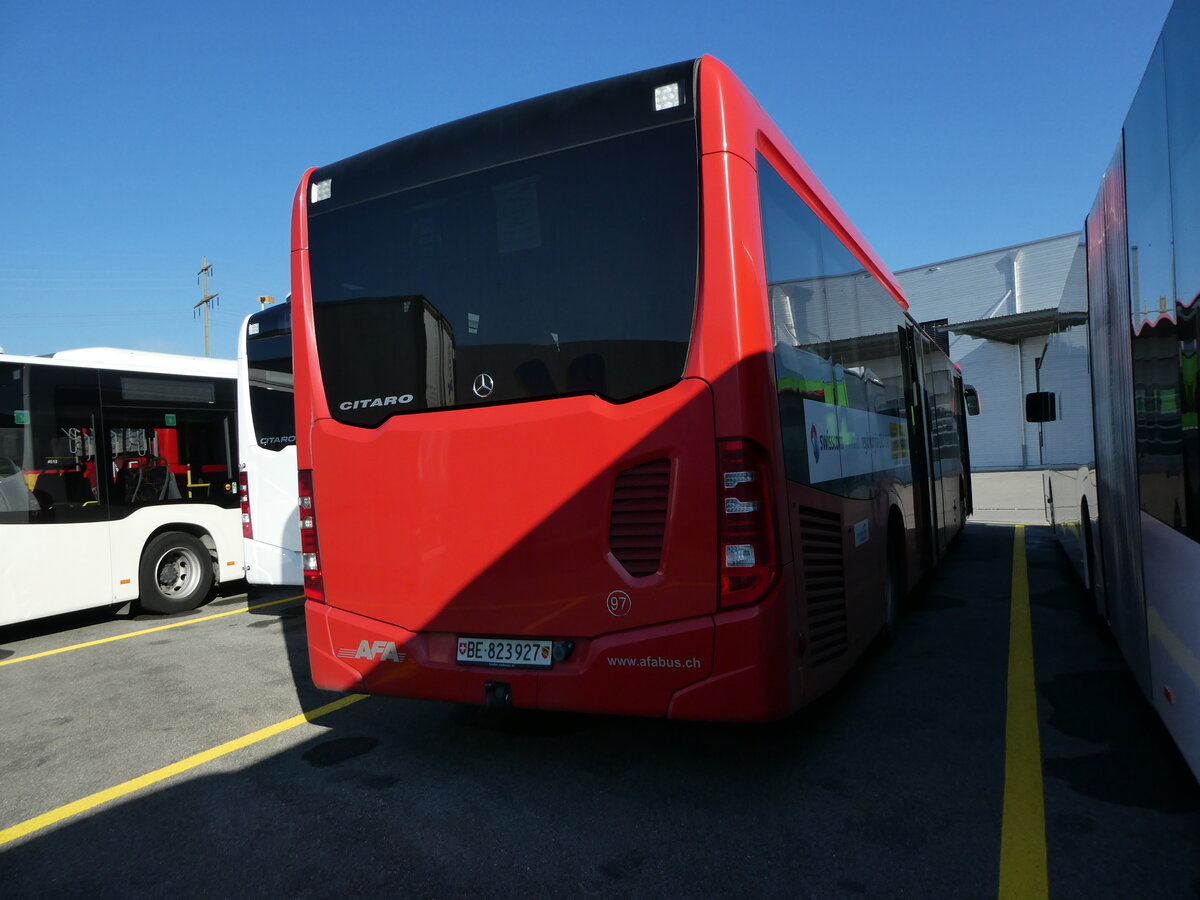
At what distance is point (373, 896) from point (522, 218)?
2738 millimetres

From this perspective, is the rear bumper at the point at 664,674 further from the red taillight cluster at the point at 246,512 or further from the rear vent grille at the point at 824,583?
the red taillight cluster at the point at 246,512

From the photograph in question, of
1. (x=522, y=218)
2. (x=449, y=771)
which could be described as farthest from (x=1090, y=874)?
(x=522, y=218)

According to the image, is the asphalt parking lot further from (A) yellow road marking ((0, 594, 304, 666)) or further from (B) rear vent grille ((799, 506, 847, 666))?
(A) yellow road marking ((0, 594, 304, 666))

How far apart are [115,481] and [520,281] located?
6.82 metres

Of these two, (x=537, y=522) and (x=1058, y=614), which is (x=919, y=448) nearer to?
(x=1058, y=614)

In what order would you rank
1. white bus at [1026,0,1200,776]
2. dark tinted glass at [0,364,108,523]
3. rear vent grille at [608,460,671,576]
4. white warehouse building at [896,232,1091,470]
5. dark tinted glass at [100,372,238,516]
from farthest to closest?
1. white warehouse building at [896,232,1091,470]
2. dark tinted glass at [100,372,238,516]
3. dark tinted glass at [0,364,108,523]
4. rear vent grille at [608,460,671,576]
5. white bus at [1026,0,1200,776]

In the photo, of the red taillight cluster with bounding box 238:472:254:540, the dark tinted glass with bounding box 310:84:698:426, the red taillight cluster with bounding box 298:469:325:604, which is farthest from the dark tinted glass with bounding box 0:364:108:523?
the dark tinted glass with bounding box 310:84:698:426

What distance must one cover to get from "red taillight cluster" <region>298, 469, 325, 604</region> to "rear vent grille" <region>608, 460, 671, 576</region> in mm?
1758

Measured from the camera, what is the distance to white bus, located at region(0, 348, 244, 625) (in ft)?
25.3

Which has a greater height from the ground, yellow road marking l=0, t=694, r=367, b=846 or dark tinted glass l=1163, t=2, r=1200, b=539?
dark tinted glass l=1163, t=2, r=1200, b=539

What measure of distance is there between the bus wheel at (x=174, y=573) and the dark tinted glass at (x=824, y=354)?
749 cm

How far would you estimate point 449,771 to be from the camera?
3930 mm

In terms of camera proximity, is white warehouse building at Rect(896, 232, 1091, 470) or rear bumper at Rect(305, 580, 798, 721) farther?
white warehouse building at Rect(896, 232, 1091, 470)

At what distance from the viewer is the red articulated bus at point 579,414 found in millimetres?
3266
